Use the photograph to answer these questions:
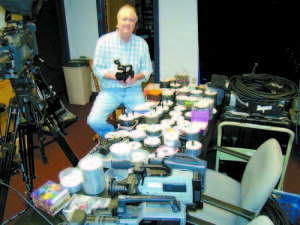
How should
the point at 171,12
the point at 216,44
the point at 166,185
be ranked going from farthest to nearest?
the point at 171,12, the point at 216,44, the point at 166,185

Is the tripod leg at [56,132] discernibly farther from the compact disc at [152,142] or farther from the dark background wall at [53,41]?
the dark background wall at [53,41]

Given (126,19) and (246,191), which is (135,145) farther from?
(126,19)

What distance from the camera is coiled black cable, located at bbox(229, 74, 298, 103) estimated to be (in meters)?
2.34

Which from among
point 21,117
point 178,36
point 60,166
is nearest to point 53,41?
point 178,36

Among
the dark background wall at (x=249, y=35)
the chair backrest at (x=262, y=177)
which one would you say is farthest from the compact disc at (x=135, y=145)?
the dark background wall at (x=249, y=35)

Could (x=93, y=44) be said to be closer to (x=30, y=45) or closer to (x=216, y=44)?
(x=216, y=44)

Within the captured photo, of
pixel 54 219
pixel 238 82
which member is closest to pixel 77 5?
pixel 238 82

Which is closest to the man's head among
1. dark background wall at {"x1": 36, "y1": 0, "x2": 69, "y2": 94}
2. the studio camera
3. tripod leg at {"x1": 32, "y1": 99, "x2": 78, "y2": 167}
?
the studio camera

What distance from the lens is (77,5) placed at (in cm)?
443

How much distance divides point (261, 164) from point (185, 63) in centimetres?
271

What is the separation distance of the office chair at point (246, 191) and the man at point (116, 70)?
123cm

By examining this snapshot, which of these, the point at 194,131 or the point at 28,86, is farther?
the point at 194,131

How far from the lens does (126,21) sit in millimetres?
2352

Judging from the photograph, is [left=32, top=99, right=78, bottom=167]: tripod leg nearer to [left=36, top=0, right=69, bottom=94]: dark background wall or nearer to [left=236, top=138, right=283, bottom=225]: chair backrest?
[left=236, top=138, right=283, bottom=225]: chair backrest
